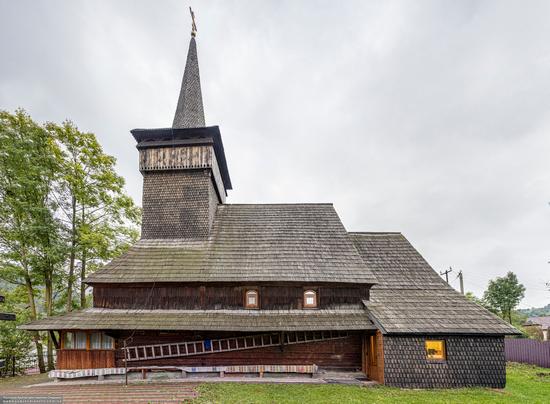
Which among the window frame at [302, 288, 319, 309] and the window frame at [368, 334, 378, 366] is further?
the window frame at [302, 288, 319, 309]

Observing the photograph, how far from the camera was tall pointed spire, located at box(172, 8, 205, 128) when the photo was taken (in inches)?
603

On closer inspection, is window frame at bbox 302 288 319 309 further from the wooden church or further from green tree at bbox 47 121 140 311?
green tree at bbox 47 121 140 311

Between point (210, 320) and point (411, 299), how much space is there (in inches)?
320

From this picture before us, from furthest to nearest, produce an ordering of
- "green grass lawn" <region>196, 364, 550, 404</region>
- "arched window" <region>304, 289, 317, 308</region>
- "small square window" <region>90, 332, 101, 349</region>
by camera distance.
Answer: "arched window" <region>304, 289, 317, 308</region> < "small square window" <region>90, 332, 101, 349</region> < "green grass lawn" <region>196, 364, 550, 404</region>

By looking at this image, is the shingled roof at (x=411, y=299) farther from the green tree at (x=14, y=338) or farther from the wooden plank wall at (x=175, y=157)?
the green tree at (x=14, y=338)

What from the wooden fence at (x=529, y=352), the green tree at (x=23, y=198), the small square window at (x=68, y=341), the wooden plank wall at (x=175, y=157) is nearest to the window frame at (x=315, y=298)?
the wooden plank wall at (x=175, y=157)

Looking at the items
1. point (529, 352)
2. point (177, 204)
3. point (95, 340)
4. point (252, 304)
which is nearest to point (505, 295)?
point (529, 352)

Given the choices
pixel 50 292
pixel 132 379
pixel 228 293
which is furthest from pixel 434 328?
pixel 50 292

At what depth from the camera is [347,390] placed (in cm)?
939

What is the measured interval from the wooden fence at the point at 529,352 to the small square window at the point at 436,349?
31.1 ft

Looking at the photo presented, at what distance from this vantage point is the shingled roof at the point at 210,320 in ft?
34.9

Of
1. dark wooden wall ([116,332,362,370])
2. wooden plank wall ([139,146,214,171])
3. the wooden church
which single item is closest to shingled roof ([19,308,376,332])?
the wooden church

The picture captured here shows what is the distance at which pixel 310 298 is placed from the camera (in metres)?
12.2

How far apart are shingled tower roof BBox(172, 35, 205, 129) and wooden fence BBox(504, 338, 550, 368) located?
21118mm
